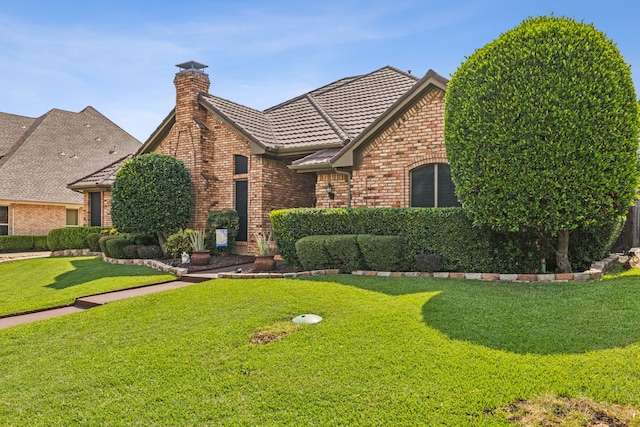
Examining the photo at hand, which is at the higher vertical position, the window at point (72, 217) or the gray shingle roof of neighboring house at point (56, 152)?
the gray shingle roof of neighboring house at point (56, 152)

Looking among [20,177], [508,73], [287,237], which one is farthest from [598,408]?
[20,177]

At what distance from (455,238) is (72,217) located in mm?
24602

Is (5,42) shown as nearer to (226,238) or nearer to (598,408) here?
(226,238)

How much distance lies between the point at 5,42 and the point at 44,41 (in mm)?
2295

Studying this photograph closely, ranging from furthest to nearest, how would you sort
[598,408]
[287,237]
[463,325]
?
[287,237]
[463,325]
[598,408]

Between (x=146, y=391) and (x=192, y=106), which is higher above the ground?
(x=192, y=106)

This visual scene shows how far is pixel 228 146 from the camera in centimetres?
1667

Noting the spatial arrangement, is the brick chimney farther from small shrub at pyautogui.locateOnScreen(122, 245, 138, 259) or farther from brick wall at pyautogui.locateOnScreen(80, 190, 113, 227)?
brick wall at pyautogui.locateOnScreen(80, 190, 113, 227)

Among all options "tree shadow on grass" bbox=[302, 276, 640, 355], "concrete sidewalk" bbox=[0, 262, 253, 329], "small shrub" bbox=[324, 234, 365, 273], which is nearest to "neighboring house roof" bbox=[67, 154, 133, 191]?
"concrete sidewalk" bbox=[0, 262, 253, 329]

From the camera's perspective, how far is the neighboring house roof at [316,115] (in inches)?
604

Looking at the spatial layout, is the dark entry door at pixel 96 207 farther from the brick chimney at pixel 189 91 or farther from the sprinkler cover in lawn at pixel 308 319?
the sprinkler cover in lawn at pixel 308 319

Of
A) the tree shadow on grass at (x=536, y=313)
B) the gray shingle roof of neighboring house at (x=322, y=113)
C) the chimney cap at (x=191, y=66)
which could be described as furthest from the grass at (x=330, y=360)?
the chimney cap at (x=191, y=66)

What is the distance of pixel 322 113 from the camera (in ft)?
56.4

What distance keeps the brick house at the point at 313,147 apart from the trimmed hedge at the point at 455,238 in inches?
63.0
